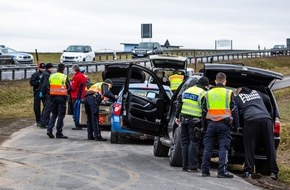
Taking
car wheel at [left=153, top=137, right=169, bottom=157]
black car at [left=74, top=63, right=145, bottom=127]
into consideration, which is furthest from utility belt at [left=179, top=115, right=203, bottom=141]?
black car at [left=74, top=63, right=145, bottom=127]

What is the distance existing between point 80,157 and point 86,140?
11.7ft

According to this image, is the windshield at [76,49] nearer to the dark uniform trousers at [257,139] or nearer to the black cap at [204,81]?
the black cap at [204,81]

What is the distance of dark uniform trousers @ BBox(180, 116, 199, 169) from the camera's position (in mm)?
12484

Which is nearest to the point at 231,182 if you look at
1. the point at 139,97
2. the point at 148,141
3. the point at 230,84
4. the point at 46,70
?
the point at 230,84

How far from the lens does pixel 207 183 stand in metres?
11.2

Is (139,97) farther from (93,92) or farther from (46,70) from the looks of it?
(46,70)

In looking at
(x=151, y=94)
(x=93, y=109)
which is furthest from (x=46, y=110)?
(x=151, y=94)

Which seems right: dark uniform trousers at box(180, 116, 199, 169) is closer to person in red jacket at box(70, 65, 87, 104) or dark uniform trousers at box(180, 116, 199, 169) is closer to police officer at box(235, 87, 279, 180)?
police officer at box(235, 87, 279, 180)

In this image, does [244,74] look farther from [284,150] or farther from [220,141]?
[284,150]

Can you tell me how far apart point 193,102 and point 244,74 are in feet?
3.50

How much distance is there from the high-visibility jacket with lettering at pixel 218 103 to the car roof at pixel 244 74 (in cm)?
78

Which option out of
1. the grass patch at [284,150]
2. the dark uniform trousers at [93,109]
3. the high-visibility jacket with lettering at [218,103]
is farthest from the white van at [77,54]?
the high-visibility jacket with lettering at [218,103]

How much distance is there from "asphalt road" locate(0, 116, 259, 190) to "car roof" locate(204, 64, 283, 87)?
1786 mm

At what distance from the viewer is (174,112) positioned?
13.7 metres
